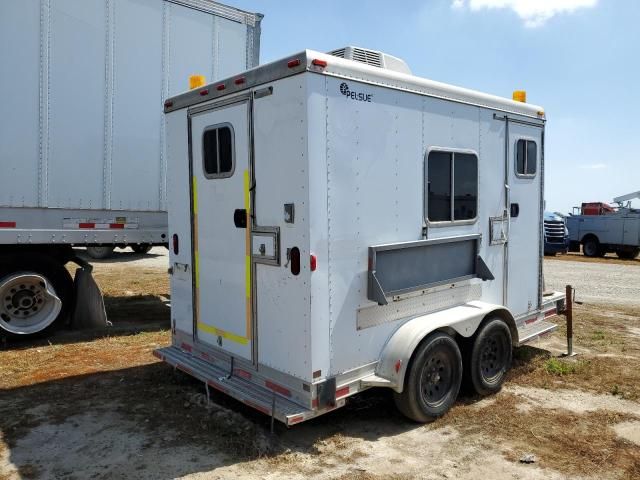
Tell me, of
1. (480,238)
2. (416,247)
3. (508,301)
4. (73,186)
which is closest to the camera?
(416,247)

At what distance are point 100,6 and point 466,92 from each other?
4.93 meters

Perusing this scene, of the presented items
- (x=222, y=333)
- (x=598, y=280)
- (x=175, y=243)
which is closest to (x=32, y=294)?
(x=175, y=243)

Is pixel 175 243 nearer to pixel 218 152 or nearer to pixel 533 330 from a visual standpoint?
pixel 218 152

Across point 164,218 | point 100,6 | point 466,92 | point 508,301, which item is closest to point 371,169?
point 466,92

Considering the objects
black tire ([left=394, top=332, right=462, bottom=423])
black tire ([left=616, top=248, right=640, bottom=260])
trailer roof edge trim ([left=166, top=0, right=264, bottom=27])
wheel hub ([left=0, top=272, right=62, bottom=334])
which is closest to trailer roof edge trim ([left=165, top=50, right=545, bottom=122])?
black tire ([left=394, top=332, right=462, bottom=423])

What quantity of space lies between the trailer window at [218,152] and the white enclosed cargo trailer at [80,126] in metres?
3.07

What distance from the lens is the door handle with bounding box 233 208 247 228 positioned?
4.59 meters

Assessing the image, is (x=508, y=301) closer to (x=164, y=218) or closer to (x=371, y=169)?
(x=371, y=169)

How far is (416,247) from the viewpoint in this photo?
4.78 m

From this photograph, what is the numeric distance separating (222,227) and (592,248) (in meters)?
21.5

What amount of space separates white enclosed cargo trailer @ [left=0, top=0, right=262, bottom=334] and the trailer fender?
444 centimetres

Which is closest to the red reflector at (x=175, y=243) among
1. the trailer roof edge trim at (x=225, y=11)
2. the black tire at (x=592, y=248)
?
the trailer roof edge trim at (x=225, y=11)

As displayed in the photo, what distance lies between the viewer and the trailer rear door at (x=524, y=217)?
235 inches

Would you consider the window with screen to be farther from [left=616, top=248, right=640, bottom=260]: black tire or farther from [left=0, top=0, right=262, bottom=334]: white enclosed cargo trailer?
[left=616, top=248, right=640, bottom=260]: black tire
